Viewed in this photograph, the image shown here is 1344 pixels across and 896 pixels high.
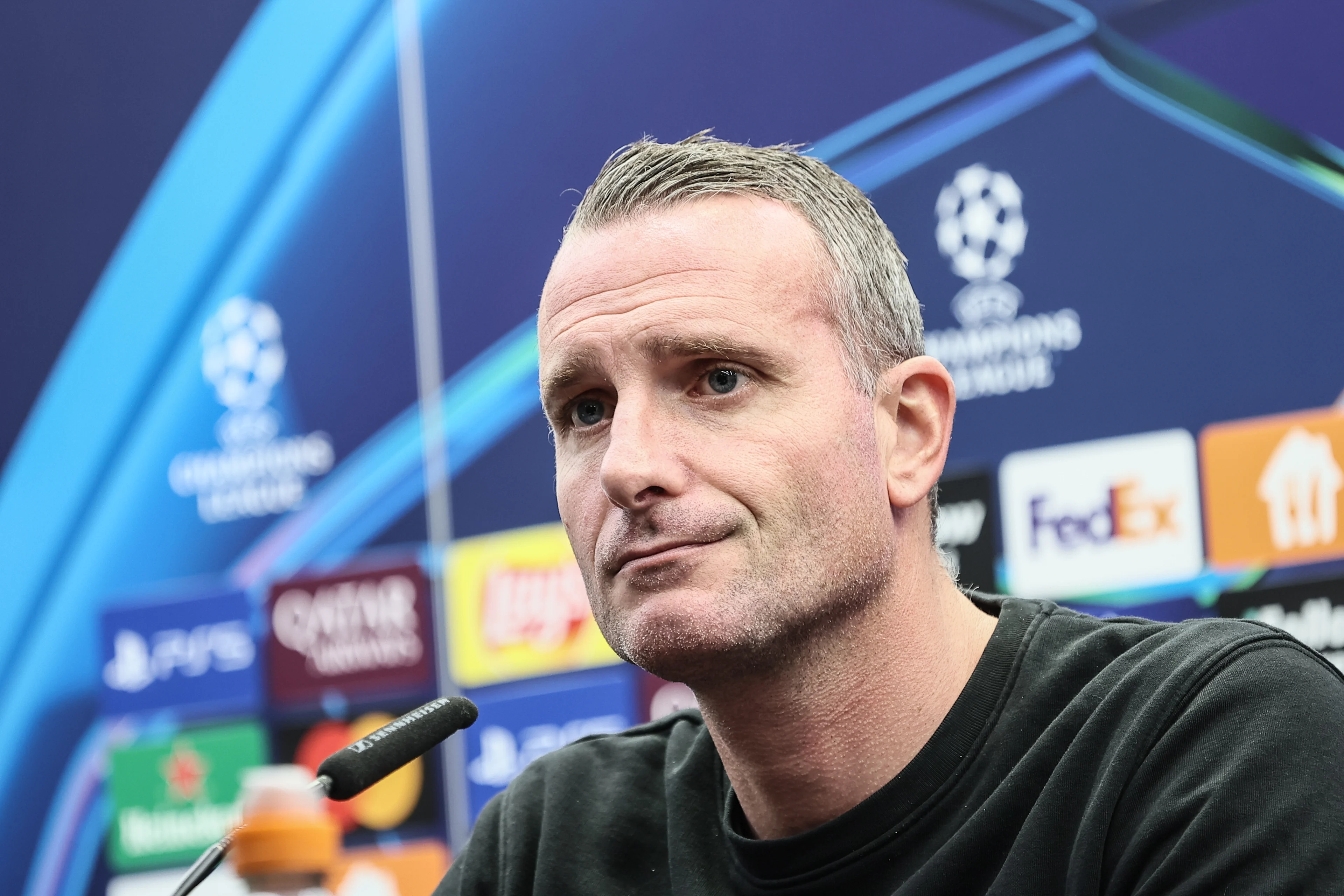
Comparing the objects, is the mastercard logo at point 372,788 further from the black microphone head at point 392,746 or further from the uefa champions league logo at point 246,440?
the black microphone head at point 392,746

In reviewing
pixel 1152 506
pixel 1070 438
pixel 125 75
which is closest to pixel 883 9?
pixel 1070 438

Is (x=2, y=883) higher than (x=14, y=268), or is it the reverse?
(x=14, y=268)

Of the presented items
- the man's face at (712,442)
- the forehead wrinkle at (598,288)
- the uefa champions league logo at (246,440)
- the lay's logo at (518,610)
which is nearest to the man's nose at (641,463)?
the man's face at (712,442)

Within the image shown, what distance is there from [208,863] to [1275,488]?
1.60 metres

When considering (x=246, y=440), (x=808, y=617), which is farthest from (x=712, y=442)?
(x=246, y=440)

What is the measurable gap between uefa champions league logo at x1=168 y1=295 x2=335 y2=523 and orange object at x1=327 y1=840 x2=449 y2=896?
72 centimetres

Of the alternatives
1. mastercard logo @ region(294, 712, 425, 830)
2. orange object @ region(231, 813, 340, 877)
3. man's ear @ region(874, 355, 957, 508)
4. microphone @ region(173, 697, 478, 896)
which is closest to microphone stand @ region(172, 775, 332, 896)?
microphone @ region(173, 697, 478, 896)

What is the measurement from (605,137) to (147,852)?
1.73 m

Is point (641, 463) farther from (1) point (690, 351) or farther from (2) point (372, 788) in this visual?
(2) point (372, 788)

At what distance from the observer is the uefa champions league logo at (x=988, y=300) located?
7.50 ft

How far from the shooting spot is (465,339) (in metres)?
2.81

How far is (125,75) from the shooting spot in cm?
322

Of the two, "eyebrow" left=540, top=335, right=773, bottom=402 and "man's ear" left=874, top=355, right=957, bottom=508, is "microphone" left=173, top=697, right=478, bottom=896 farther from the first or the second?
"man's ear" left=874, top=355, right=957, bottom=508

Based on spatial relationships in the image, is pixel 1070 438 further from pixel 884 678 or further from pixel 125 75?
pixel 125 75
